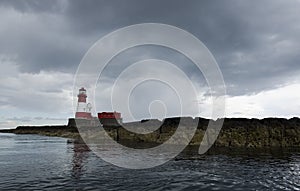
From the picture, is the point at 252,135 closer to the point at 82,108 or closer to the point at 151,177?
Result: the point at 151,177

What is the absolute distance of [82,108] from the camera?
154 m

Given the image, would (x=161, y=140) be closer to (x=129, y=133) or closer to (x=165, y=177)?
(x=129, y=133)

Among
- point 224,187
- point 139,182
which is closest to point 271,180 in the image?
point 224,187

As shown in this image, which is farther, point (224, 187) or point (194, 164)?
point (194, 164)

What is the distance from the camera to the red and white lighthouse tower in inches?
5957

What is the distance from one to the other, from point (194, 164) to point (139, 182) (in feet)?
50.1

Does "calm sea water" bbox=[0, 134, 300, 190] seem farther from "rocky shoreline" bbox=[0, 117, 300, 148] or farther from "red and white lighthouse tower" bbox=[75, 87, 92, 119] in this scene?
"red and white lighthouse tower" bbox=[75, 87, 92, 119]

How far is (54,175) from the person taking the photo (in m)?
32.2

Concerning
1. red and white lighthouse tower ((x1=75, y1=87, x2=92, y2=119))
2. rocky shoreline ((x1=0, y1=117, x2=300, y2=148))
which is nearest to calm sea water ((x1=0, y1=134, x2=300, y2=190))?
rocky shoreline ((x1=0, y1=117, x2=300, y2=148))

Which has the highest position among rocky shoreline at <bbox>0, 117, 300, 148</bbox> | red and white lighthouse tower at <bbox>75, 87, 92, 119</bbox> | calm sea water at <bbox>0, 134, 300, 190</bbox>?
red and white lighthouse tower at <bbox>75, 87, 92, 119</bbox>

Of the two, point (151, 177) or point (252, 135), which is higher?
point (252, 135)

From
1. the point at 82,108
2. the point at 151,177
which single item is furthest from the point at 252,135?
the point at 82,108

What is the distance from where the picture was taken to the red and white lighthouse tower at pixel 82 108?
15131 centimetres

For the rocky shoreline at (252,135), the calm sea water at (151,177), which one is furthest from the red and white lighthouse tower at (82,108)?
the calm sea water at (151,177)
